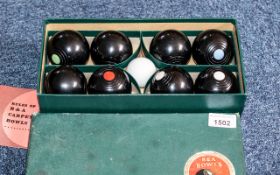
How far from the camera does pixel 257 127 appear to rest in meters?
1.82

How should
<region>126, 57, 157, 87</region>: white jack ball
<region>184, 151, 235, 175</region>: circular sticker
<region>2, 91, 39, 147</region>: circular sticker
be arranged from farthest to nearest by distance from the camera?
<region>2, 91, 39, 147</region>: circular sticker, <region>126, 57, 157, 87</region>: white jack ball, <region>184, 151, 235, 175</region>: circular sticker

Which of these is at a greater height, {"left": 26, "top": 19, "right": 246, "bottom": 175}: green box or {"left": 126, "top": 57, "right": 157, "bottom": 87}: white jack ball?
{"left": 126, "top": 57, "right": 157, "bottom": 87}: white jack ball

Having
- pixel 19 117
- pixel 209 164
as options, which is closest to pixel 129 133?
pixel 209 164

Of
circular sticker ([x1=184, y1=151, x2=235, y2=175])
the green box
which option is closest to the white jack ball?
the green box

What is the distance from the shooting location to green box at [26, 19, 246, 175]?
1388 mm

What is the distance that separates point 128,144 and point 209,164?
246mm

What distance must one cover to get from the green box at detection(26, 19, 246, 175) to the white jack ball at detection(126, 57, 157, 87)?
0.54ft

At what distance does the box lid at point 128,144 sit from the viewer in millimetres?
1384

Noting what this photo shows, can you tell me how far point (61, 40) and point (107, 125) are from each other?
35cm

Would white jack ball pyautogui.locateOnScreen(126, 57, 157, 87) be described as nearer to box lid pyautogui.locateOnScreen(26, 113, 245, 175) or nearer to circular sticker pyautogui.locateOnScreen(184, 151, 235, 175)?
box lid pyautogui.locateOnScreen(26, 113, 245, 175)

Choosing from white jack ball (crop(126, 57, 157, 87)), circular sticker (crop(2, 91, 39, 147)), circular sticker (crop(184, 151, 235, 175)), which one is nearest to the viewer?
circular sticker (crop(184, 151, 235, 175))

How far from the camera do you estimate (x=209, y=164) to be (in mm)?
1385

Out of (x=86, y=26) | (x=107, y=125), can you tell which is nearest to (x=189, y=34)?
(x=86, y=26)

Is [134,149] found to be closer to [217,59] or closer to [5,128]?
[217,59]
